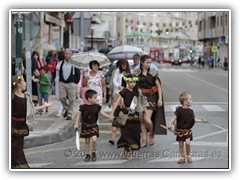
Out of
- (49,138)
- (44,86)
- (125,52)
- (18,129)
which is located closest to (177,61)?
(125,52)

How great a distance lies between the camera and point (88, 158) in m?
9.10

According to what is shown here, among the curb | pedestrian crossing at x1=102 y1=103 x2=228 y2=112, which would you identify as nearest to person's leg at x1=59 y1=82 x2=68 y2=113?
the curb

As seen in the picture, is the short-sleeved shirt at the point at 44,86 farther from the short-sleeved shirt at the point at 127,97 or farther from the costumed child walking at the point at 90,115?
the costumed child walking at the point at 90,115

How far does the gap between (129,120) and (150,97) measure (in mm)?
1001

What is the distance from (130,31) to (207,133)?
4725 cm

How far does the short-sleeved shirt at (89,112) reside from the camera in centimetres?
885

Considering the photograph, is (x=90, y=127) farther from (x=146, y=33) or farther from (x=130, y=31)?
(x=130, y=31)

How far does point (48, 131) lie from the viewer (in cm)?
1123

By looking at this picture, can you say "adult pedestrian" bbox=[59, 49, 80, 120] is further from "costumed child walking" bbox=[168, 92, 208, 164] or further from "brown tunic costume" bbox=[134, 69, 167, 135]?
"costumed child walking" bbox=[168, 92, 208, 164]

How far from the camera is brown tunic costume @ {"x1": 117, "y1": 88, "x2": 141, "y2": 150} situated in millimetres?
9383

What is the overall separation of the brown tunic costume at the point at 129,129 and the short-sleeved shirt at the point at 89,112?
733 mm

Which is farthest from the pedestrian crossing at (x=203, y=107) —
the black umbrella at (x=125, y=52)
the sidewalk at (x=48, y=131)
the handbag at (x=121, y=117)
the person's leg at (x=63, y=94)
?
the handbag at (x=121, y=117)

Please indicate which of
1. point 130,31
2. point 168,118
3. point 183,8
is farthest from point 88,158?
point 130,31

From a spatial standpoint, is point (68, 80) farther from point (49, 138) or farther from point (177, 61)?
point (177, 61)
